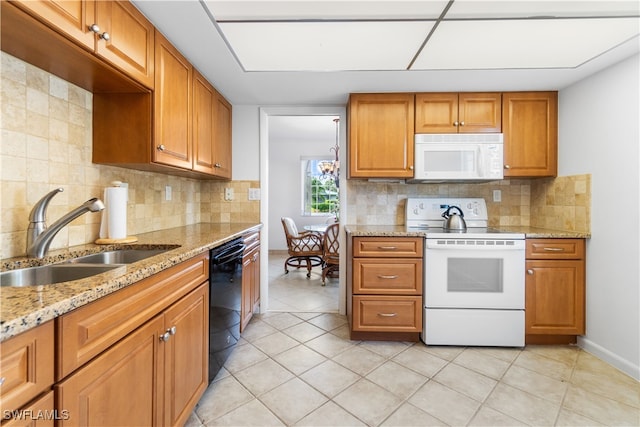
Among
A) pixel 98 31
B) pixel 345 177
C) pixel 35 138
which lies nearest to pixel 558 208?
pixel 345 177

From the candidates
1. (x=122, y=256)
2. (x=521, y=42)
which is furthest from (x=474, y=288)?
(x=122, y=256)

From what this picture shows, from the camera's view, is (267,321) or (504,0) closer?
(504,0)

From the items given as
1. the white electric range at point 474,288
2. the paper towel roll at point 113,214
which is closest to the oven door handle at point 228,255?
the paper towel roll at point 113,214

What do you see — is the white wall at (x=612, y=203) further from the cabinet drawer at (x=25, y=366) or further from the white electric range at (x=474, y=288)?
the cabinet drawer at (x=25, y=366)

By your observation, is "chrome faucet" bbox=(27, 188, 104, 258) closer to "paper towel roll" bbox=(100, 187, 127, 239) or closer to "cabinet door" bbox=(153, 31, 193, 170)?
"paper towel roll" bbox=(100, 187, 127, 239)

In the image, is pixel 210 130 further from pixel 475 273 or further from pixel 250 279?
pixel 475 273

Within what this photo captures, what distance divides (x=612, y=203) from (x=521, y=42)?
1.27 m

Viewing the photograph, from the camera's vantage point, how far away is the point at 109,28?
1.17m

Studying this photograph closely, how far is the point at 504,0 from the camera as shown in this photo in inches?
51.1

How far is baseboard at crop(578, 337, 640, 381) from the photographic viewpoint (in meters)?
1.79

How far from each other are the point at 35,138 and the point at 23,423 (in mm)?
1161

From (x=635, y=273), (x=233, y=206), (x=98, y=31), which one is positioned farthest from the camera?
(x=233, y=206)

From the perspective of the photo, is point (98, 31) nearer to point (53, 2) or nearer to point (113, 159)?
point (53, 2)

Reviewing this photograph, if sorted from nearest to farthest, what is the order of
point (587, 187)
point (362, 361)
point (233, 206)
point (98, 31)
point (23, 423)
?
point (23, 423)
point (98, 31)
point (362, 361)
point (587, 187)
point (233, 206)
